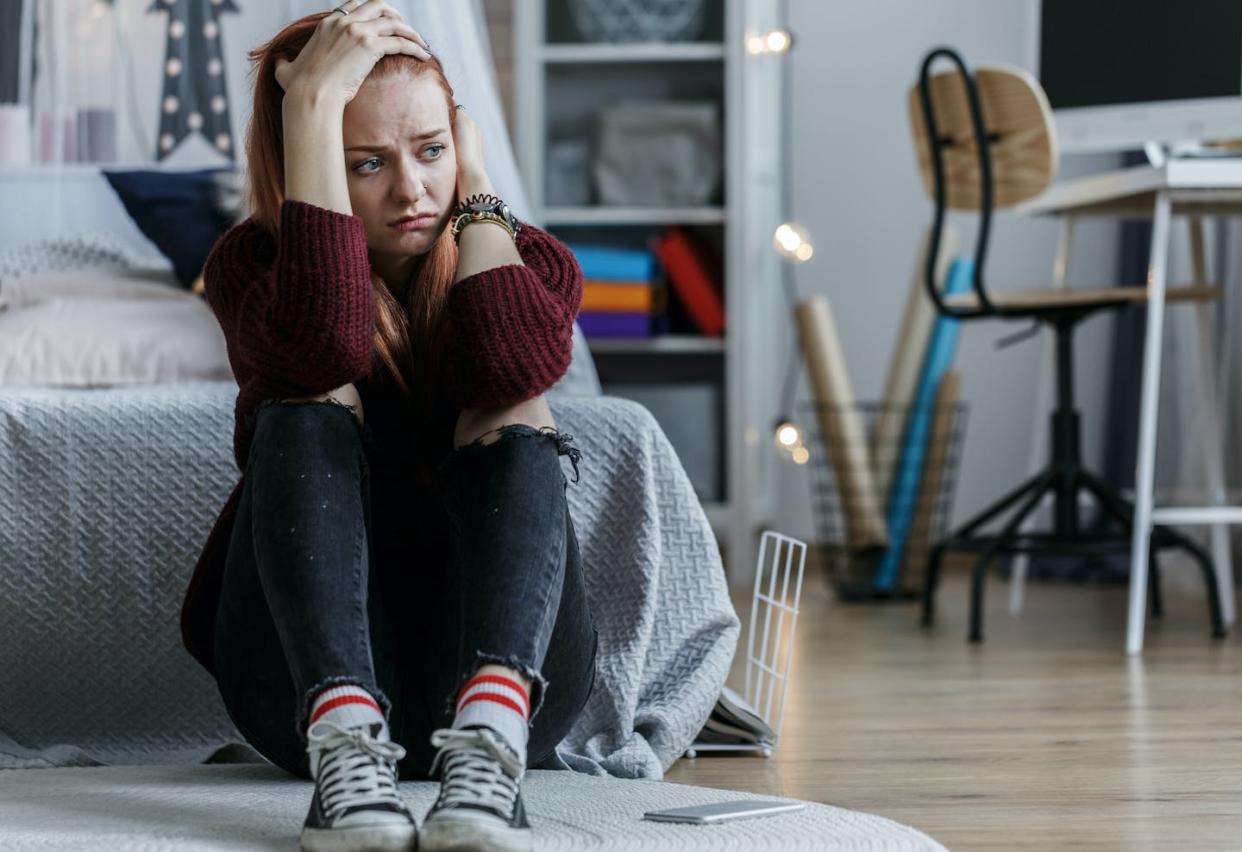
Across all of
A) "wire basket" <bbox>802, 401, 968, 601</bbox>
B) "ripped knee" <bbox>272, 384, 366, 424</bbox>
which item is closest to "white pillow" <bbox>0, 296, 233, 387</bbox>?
"ripped knee" <bbox>272, 384, 366, 424</bbox>

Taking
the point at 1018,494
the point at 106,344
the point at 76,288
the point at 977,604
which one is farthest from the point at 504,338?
the point at 1018,494

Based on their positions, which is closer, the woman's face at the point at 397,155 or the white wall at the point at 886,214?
the woman's face at the point at 397,155

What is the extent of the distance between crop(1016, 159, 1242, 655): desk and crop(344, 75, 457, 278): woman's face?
4.74 feet

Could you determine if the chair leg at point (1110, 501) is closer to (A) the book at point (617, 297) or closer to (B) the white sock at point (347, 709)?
(A) the book at point (617, 297)

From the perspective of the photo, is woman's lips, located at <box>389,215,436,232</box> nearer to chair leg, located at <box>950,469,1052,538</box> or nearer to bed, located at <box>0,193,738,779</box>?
bed, located at <box>0,193,738,779</box>

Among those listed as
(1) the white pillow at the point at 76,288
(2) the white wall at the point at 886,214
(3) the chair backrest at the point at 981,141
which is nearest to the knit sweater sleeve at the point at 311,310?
(1) the white pillow at the point at 76,288

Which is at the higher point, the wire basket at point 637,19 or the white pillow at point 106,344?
the wire basket at point 637,19

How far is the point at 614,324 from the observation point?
3576mm

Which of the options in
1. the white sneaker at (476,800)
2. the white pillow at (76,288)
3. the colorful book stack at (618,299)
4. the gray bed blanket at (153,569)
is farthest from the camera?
the colorful book stack at (618,299)

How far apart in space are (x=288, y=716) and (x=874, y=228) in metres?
2.80

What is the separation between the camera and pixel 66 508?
5.87 feet

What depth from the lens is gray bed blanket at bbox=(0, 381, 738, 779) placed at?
1777 mm

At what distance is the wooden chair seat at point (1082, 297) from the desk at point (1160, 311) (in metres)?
0.07

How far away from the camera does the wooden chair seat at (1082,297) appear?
2.82 m
